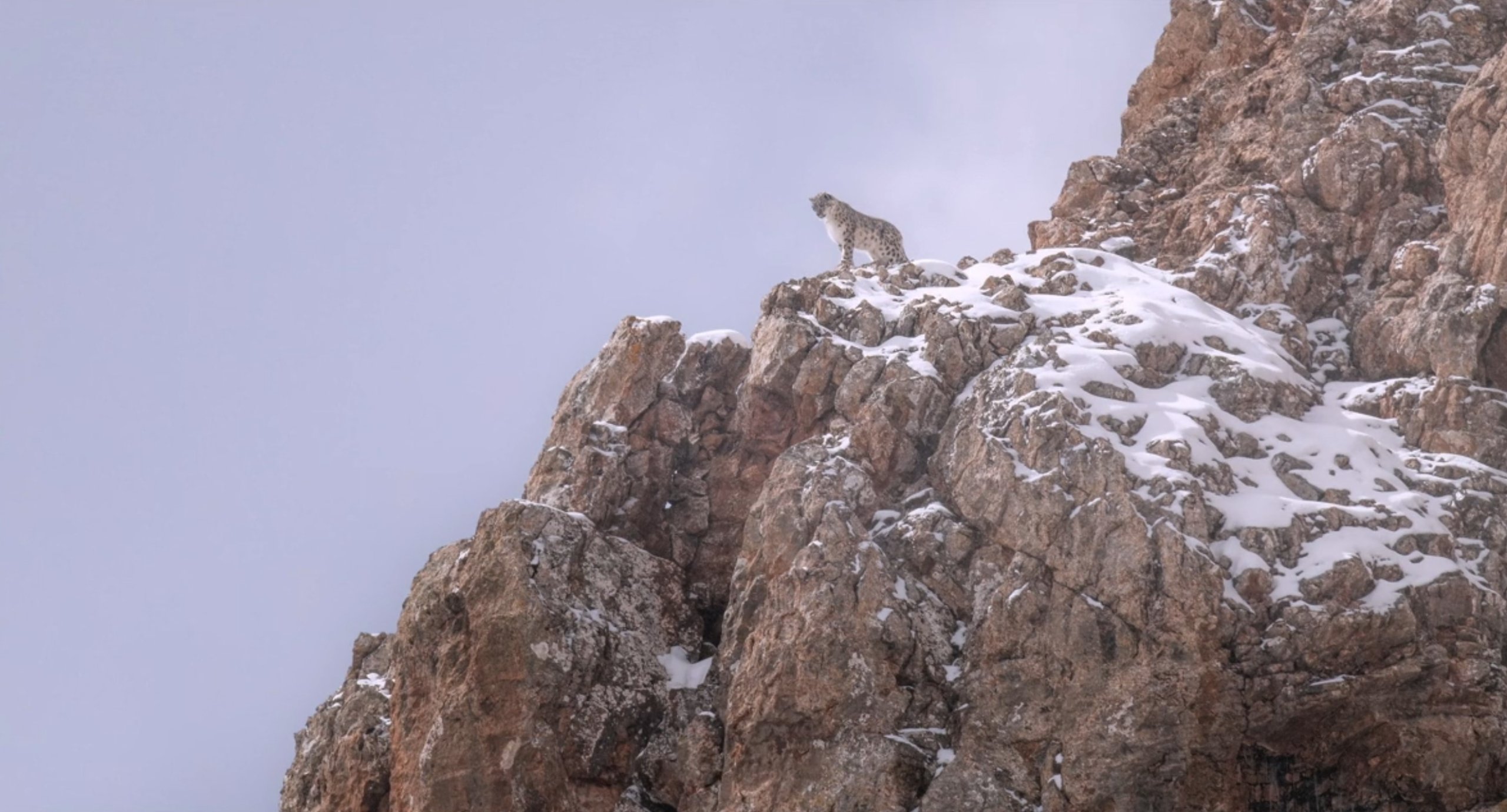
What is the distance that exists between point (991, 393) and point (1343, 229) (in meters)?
10.4

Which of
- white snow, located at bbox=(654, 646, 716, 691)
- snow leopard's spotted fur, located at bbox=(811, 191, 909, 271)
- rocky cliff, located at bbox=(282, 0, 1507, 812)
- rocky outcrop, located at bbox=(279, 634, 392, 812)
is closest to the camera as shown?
rocky cliff, located at bbox=(282, 0, 1507, 812)

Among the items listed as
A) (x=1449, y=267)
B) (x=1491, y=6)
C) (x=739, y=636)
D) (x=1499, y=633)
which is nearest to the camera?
(x=1499, y=633)

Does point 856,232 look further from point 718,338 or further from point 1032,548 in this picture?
point 1032,548

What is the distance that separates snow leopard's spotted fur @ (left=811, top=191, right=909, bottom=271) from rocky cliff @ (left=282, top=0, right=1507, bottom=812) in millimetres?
3439

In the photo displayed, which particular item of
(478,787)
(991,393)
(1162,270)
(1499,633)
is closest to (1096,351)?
(991,393)

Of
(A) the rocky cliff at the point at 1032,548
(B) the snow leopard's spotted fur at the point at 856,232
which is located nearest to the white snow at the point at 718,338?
(A) the rocky cliff at the point at 1032,548

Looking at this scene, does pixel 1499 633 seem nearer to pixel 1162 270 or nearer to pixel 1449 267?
pixel 1449 267

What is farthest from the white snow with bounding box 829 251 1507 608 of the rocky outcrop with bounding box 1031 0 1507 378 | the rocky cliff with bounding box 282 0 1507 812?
the rocky outcrop with bounding box 1031 0 1507 378

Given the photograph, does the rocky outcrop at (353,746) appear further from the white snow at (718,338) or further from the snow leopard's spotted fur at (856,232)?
the snow leopard's spotted fur at (856,232)

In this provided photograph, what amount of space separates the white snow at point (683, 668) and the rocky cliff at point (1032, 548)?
67 millimetres

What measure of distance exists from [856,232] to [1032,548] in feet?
46.8

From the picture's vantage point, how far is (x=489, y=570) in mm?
23281

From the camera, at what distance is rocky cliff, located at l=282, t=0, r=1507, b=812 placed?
66.4 feet

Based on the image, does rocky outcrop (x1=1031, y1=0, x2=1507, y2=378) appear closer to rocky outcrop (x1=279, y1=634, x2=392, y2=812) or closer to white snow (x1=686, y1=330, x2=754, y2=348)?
white snow (x1=686, y1=330, x2=754, y2=348)
